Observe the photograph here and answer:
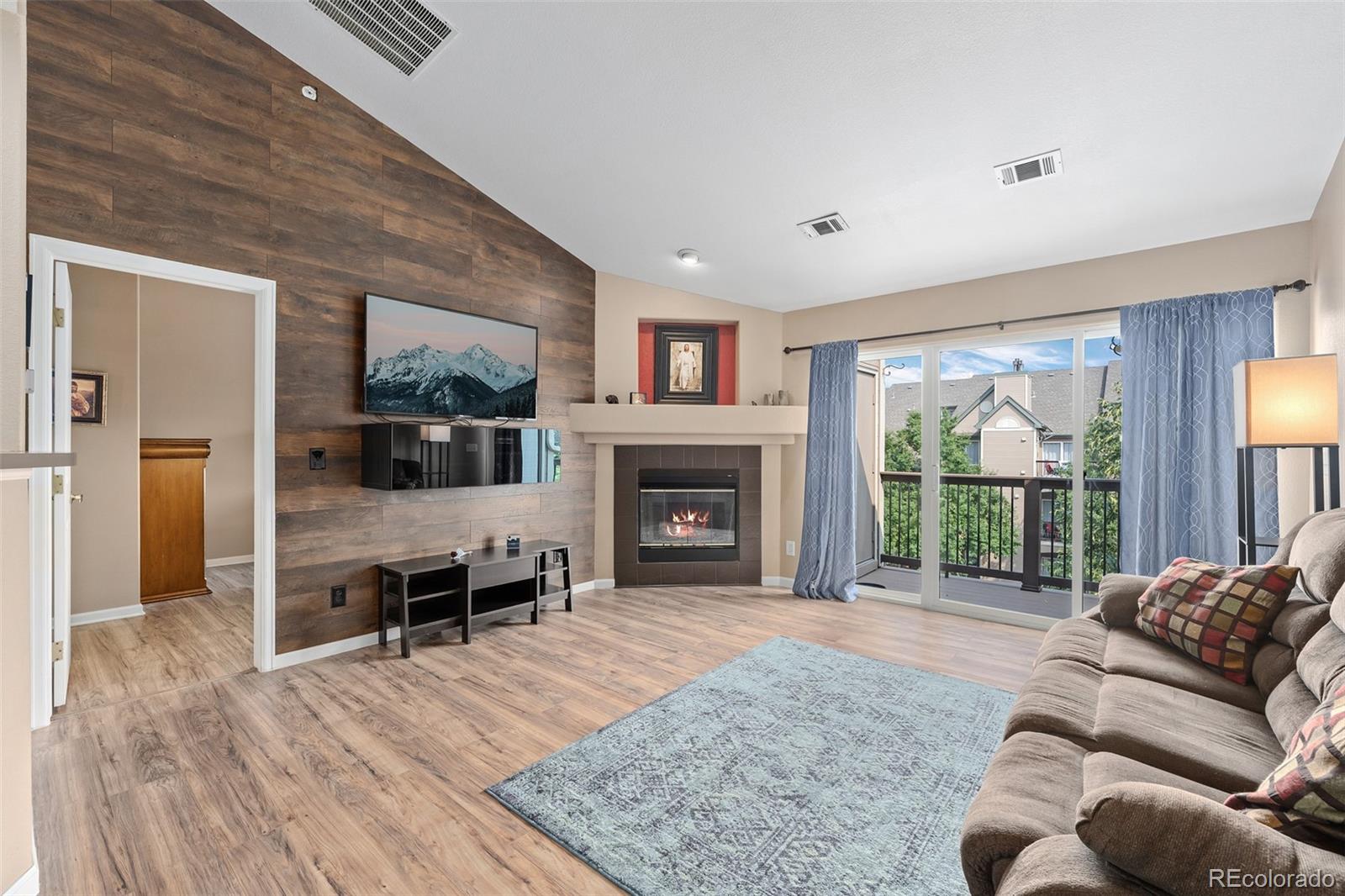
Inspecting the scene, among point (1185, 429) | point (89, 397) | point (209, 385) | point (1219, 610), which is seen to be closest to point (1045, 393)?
point (1185, 429)

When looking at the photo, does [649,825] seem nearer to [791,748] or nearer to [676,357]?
[791,748]

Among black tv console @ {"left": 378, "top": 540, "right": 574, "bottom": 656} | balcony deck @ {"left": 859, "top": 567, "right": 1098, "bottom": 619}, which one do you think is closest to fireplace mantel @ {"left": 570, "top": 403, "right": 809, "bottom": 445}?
black tv console @ {"left": 378, "top": 540, "right": 574, "bottom": 656}

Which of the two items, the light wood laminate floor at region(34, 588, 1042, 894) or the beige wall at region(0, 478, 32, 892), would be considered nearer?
the beige wall at region(0, 478, 32, 892)

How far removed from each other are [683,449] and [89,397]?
421 cm

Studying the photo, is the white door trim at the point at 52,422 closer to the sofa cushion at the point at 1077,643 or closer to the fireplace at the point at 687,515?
the fireplace at the point at 687,515

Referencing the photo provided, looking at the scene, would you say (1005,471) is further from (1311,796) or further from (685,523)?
(1311,796)

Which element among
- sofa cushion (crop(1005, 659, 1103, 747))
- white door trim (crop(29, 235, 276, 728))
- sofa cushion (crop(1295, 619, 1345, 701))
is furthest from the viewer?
white door trim (crop(29, 235, 276, 728))

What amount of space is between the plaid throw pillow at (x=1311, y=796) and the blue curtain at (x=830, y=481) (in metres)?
3.73

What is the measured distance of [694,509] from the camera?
5.22 m

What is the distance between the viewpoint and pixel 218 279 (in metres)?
3.05

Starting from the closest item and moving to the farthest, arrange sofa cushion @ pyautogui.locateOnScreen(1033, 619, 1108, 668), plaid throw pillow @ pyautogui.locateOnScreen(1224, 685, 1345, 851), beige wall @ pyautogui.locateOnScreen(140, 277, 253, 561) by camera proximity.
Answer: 1. plaid throw pillow @ pyautogui.locateOnScreen(1224, 685, 1345, 851)
2. sofa cushion @ pyautogui.locateOnScreen(1033, 619, 1108, 668)
3. beige wall @ pyautogui.locateOnScreen(140, 277, 253, 561)

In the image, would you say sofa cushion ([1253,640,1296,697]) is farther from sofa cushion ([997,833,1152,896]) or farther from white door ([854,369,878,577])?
white door ([854,369,878,577])

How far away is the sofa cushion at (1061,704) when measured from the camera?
5.32 feet

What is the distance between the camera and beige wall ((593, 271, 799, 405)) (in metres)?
5.06
